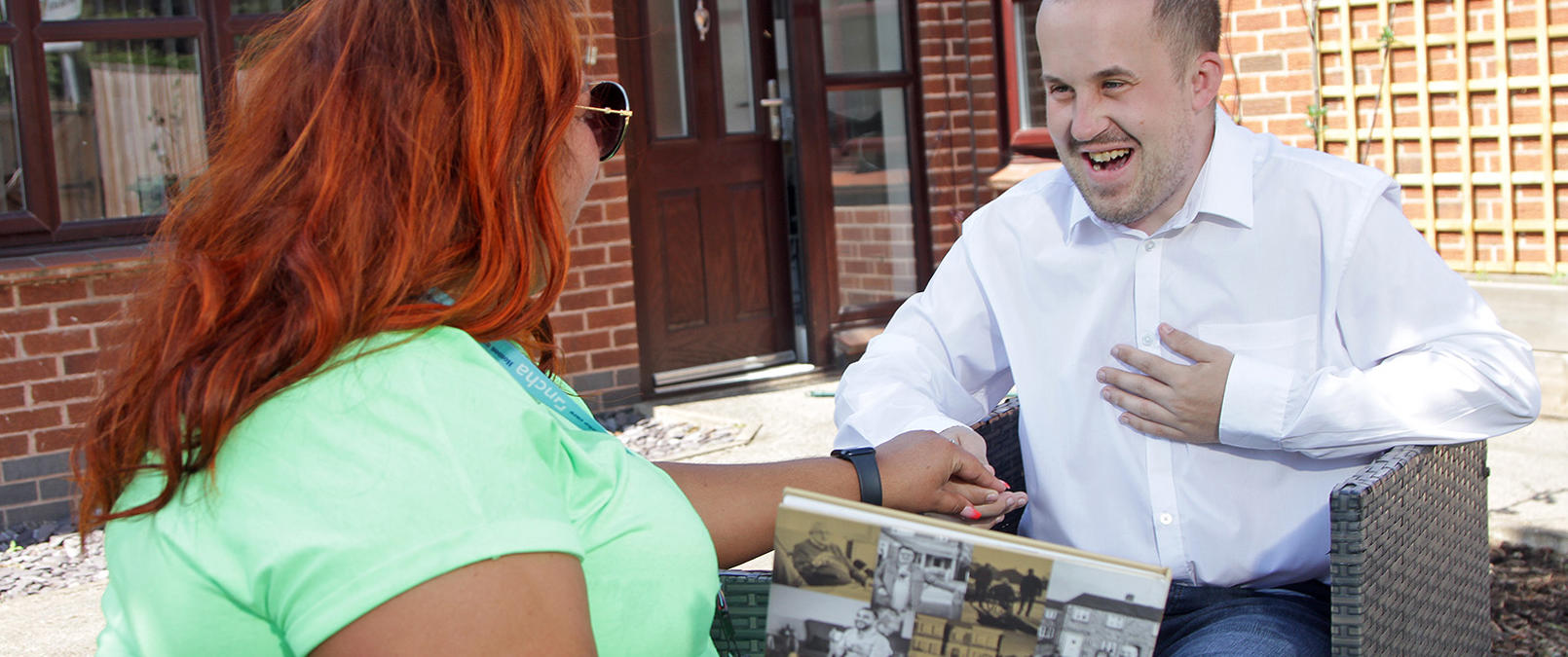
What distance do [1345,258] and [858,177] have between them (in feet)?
15.2

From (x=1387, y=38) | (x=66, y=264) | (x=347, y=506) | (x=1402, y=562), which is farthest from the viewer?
(x=1387, y=38)

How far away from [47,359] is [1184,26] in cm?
437

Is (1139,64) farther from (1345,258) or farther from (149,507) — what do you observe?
(149,507)

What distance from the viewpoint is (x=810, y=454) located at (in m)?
5.02

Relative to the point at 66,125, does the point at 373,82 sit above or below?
below

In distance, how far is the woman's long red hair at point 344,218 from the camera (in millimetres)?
1214

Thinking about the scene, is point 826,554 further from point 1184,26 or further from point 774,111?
point 774,111

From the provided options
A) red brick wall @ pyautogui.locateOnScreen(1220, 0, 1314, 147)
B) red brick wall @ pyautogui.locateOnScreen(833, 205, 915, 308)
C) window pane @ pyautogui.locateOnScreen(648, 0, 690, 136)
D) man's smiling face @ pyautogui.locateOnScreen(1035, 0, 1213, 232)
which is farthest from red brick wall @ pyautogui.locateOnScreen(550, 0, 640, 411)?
man's smiling face @ pyautogui.locateOnScreen(1035, 0, 1213, 232)

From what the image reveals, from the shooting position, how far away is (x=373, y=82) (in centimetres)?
129

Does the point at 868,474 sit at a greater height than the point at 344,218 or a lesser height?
lesser

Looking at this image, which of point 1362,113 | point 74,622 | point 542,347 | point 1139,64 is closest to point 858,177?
point 1362,113

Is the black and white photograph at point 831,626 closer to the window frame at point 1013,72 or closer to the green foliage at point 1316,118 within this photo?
the green foliage at point 1316,118

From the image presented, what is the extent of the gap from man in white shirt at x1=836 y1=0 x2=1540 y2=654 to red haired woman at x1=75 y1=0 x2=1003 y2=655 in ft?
3.21

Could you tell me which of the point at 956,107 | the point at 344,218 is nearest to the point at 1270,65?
the point at 956,107
